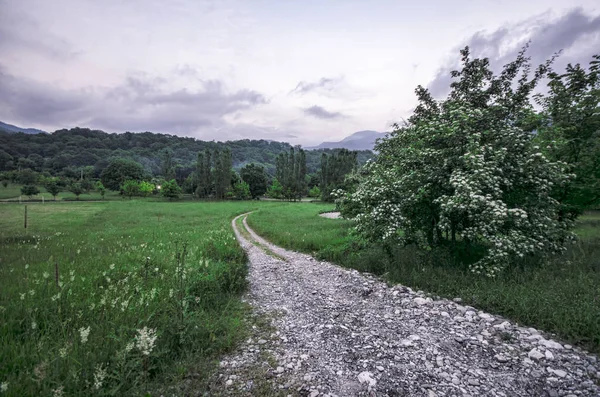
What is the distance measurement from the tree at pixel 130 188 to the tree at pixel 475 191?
4259 inches

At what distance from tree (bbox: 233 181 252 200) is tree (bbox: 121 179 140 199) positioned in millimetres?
39124

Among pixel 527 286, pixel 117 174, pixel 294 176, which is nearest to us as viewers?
pixel 527 286

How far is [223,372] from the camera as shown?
187 inches

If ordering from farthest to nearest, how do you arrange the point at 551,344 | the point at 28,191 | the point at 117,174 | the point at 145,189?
the point at 117,174
the point at 145,189
the point at 28,191
the point at 551,344

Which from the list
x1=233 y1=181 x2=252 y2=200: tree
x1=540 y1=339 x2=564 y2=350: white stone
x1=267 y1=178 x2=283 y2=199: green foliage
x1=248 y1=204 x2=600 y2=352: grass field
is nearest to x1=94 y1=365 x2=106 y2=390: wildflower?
x1=540 y1=339 x2=564 y2=350: white stone

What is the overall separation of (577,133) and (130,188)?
11681 cm

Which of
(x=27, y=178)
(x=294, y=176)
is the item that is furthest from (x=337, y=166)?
(x=27, y=178)

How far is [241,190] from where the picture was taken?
99.1 m

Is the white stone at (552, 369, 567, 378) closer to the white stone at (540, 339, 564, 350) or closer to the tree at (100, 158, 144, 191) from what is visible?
the white stone at (540, 339, 564, 350)

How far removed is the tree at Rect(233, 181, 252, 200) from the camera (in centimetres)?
9838

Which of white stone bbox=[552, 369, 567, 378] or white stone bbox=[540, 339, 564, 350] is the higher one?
white stone bbox=[540, 339, 564, 350]

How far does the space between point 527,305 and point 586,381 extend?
2.52 metres

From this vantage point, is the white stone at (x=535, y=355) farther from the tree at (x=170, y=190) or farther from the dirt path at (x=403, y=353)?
Answer: the tree at (x=170, y=190)

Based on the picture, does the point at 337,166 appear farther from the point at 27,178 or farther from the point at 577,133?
the point at 27,178
